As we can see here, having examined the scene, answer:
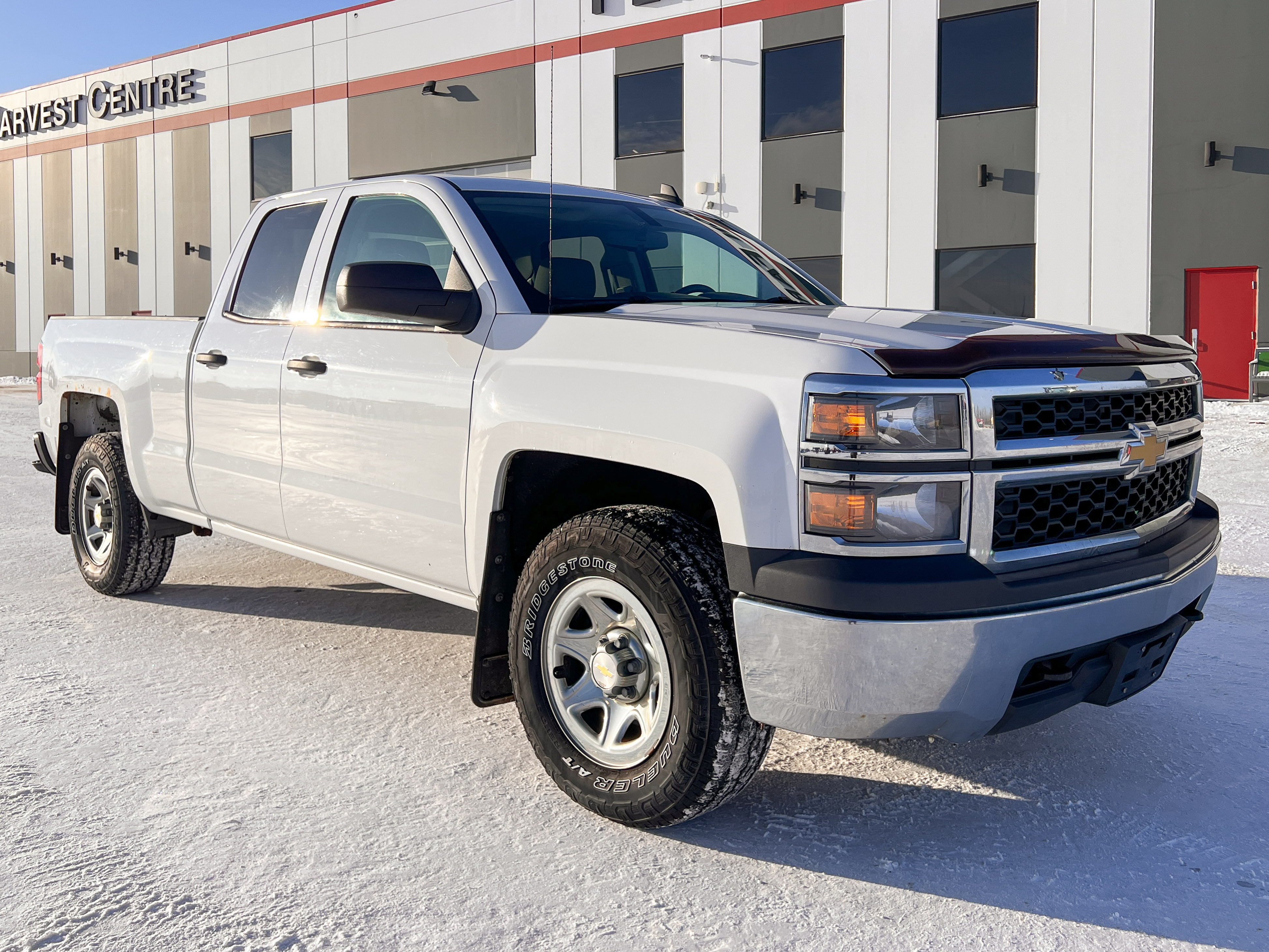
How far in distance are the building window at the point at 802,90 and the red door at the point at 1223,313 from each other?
6.43m

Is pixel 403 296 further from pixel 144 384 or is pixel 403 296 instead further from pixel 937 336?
pixel 144 384

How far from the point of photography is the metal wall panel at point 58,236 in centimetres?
3244

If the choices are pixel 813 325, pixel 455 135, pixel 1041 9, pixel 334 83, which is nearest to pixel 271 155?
pixel 334 83

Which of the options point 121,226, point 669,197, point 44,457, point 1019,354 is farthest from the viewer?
point 121,226

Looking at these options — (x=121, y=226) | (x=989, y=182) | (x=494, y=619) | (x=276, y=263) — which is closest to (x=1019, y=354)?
(x=494, y=619)

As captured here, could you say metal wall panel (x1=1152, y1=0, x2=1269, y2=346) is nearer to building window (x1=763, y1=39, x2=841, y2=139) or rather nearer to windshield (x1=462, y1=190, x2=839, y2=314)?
building window (x1=763, y1=39, x2=841, y2=139)

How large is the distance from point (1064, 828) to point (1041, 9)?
1741 centimetres

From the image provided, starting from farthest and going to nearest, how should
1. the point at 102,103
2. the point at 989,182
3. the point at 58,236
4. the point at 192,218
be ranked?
the point at 58,236
the point at 102,103
the point at 192,218
the point at 989,182

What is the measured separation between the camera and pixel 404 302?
3412mm

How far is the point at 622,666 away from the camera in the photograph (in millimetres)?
3055

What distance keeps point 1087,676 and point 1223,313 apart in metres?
16.7

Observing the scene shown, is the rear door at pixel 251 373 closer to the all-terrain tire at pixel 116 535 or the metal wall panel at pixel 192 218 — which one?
the all-terrain tire at pixel 116 535

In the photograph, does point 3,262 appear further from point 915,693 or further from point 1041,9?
point 915,693

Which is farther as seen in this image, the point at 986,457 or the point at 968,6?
the point at 968,6
